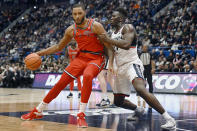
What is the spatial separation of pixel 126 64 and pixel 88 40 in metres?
0.79

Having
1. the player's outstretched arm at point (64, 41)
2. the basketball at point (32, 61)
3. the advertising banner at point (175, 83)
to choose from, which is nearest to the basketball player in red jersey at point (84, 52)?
the player's outstretched arm at point (64, 41)

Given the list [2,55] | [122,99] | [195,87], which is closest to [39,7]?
[2,55]

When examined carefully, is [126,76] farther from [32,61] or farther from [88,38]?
[32,61]

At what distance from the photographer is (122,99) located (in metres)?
6.33

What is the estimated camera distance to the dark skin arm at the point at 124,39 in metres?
5.61

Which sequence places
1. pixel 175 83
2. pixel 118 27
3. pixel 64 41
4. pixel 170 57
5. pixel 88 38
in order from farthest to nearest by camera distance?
pixel 170 57 < pixel 175 83 < pixel 118 27 < pixel 64 41 < pixel 88 38

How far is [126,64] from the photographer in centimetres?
601

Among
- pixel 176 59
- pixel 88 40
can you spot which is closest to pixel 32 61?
pixel 88 40

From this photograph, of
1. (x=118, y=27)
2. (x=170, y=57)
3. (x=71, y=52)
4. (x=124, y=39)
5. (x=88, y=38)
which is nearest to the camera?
(x=88, y=38)

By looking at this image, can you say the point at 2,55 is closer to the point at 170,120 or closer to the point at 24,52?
the point at 24,52

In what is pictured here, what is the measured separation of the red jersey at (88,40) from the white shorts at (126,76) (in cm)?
54

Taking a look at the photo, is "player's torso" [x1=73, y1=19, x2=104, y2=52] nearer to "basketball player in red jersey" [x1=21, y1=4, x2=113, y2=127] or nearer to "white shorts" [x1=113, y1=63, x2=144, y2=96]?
"basketball player in red jersey" [x1=21, y1=4, x2=113, y2=127]

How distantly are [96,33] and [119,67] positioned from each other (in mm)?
793

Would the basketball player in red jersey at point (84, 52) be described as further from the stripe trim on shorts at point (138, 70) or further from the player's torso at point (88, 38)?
the stripe trim on shorts at point (138, 70)
